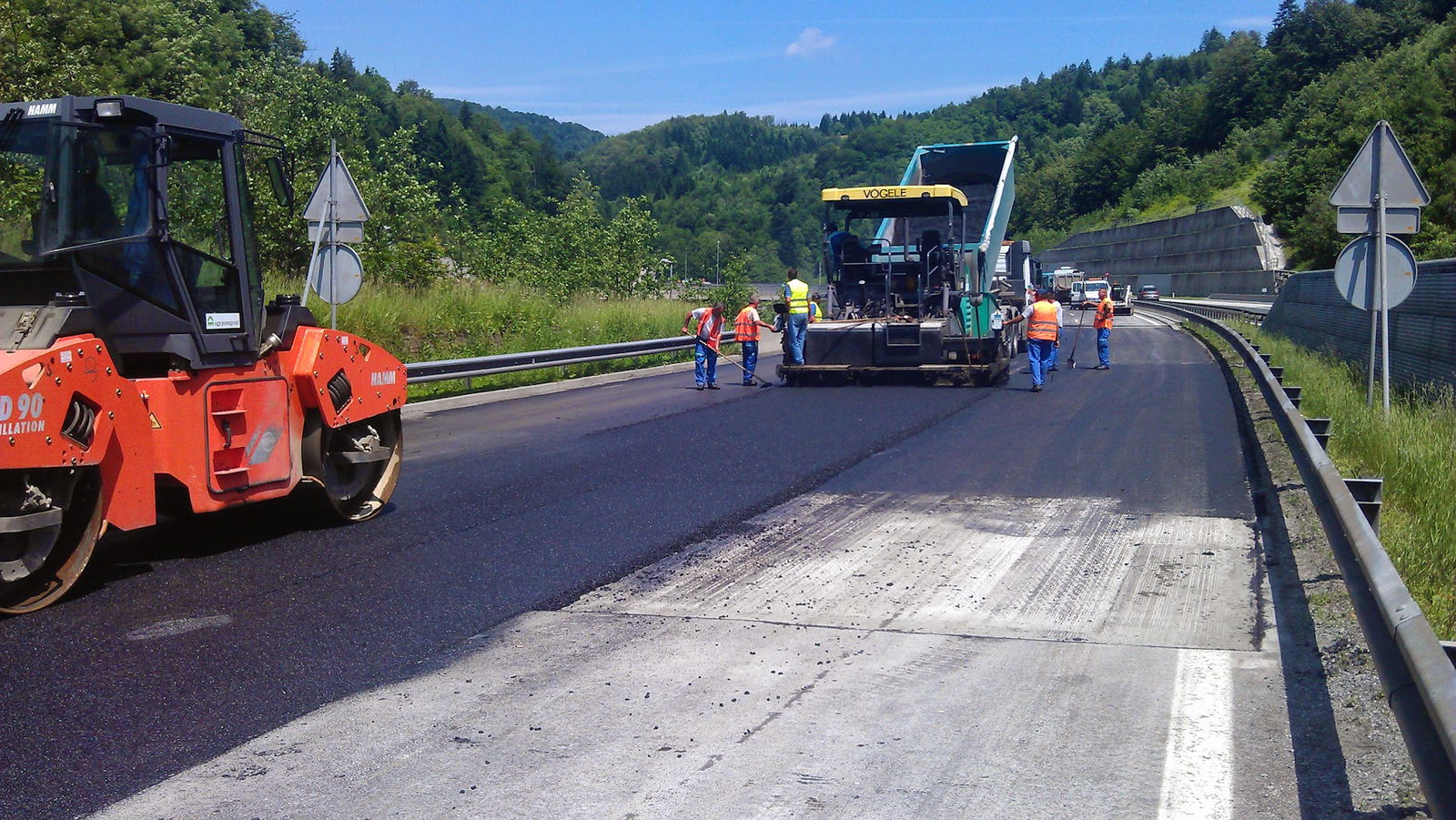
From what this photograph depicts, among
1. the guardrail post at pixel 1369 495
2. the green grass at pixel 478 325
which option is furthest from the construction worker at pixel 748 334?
the guardrail post at pixel 1369 495

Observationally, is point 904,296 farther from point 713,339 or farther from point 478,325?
point 478,325

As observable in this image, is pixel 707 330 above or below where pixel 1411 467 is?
above

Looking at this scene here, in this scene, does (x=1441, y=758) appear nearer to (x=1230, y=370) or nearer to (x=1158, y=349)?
(x=1230, y=370)

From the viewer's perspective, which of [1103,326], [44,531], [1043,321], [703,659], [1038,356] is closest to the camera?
[703,659]

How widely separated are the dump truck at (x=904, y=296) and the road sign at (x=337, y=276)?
24.4 ft

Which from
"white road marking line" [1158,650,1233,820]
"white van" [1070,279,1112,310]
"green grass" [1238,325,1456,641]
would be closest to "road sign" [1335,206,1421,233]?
"green grass" [1238,325,1456,641]

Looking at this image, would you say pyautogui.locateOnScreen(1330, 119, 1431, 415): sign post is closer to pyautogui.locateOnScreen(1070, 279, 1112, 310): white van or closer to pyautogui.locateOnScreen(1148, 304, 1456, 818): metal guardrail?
pyautogui.locateOnScreen(1148, 304, 1456, 818): metal guardrail

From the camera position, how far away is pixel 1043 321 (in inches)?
722

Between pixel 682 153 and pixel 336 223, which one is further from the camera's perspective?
pixel 682 153

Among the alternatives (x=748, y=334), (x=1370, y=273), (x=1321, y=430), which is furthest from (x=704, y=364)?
(x=1321, y=430)

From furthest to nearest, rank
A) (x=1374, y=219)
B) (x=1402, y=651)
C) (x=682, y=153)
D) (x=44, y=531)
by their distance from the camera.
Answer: (x=682, y=153), (x=1374, y=219), (x=44, y=531), (x=1402, y=651)

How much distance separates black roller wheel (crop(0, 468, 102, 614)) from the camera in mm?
6008

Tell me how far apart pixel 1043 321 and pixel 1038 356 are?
502mm

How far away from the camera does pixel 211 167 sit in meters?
7.61
